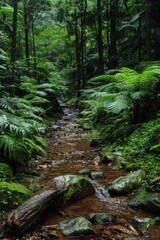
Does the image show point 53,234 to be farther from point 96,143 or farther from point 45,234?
point 96,143

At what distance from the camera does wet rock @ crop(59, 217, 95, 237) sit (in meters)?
2.92

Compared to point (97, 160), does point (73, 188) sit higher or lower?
higher

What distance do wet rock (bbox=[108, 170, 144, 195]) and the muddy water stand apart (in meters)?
0.11

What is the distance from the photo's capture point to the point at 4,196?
11.4 ft

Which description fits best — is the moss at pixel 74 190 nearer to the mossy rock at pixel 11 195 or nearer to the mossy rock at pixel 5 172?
the mossy rock at pixel 11 195

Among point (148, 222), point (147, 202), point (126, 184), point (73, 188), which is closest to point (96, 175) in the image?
point (126, 184)

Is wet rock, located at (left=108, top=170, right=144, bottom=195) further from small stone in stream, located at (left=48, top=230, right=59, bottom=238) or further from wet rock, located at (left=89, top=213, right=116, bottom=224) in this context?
small stone in stream, located at (left=48, top=230, right=59, bottom=238)

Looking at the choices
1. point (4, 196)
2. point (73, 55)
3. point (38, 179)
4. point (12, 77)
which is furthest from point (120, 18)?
point (4, 196)

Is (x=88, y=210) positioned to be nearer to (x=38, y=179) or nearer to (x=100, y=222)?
(x=100, y=222)

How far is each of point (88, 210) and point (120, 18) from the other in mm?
14021

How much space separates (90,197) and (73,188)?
0.99ft

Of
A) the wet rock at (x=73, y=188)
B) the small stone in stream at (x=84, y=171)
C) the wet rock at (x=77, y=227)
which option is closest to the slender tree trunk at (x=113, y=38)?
the small stone in stream at (x=84, y=171)

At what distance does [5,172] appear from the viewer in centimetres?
416

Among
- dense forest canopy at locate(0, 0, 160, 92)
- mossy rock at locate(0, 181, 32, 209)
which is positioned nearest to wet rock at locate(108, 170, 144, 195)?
mossy rock at locate(0, 181, 32, 209)
